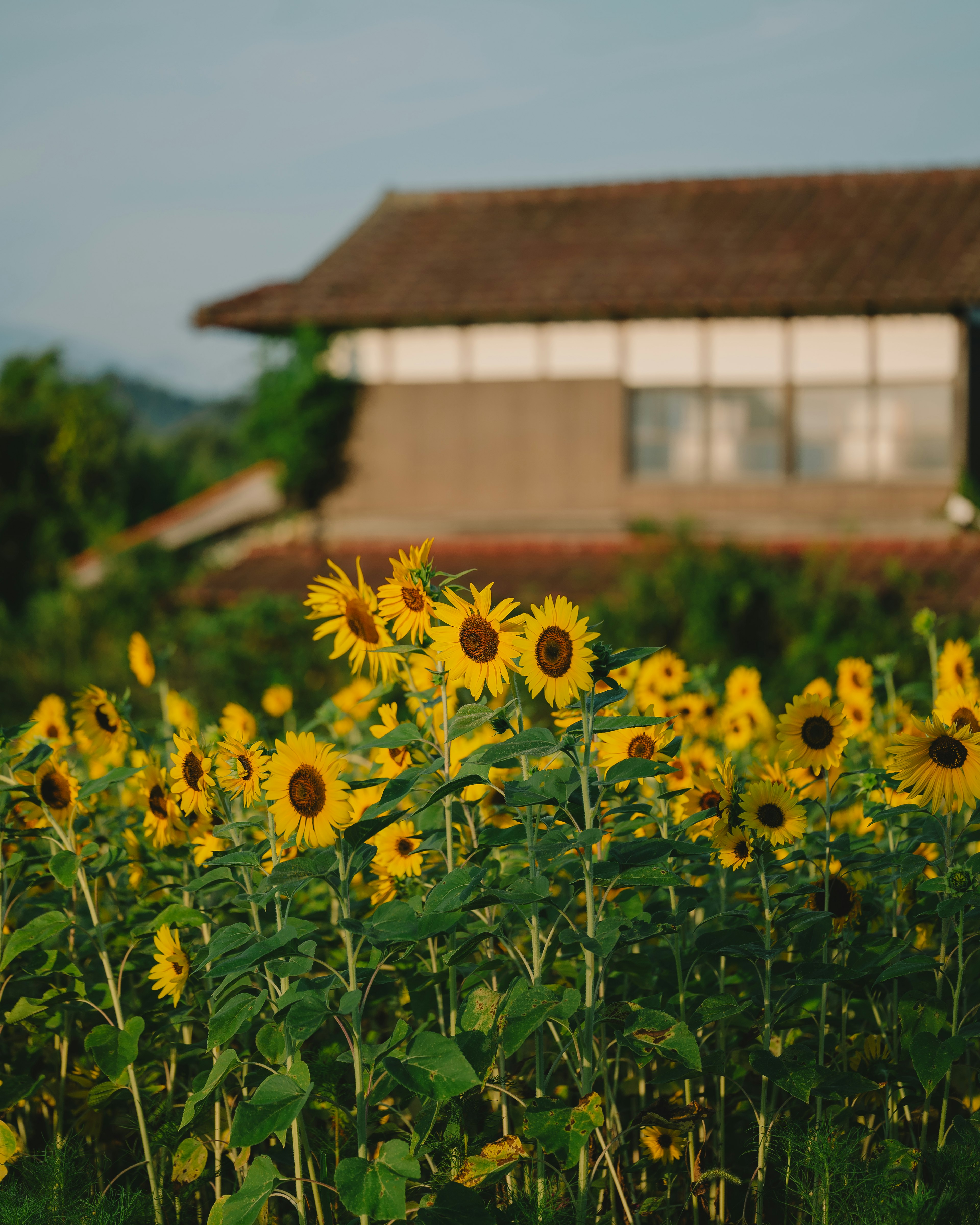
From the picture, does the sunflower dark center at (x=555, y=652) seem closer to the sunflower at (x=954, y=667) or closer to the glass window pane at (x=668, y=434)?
the sunflower at (x=954, y=667)

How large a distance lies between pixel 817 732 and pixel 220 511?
43.7 feet

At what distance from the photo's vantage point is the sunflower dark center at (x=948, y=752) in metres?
2.60

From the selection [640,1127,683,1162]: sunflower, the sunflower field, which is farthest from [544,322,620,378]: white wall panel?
[640,1127,683,1162]: sunflower

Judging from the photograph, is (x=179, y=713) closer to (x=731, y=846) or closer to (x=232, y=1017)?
(x=232, y=1017)

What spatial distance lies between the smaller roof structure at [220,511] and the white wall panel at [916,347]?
6635 millimetres

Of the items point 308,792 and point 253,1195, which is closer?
point 253,1195

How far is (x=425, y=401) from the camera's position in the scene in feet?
49.9

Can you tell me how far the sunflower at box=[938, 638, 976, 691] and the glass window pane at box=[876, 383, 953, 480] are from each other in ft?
35.1

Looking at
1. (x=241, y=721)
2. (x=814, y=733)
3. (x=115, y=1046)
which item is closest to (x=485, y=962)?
(x=115, y=1046)

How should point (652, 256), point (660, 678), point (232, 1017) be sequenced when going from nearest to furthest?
point (232, 1017) → point (660, 678) → point (652, 256)

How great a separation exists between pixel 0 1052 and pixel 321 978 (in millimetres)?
1052

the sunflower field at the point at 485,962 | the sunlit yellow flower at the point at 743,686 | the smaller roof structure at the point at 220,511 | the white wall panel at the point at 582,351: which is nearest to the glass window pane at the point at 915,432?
the white wall panel at the point at 582,351

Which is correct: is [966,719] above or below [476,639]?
below

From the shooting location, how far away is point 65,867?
2650mm
